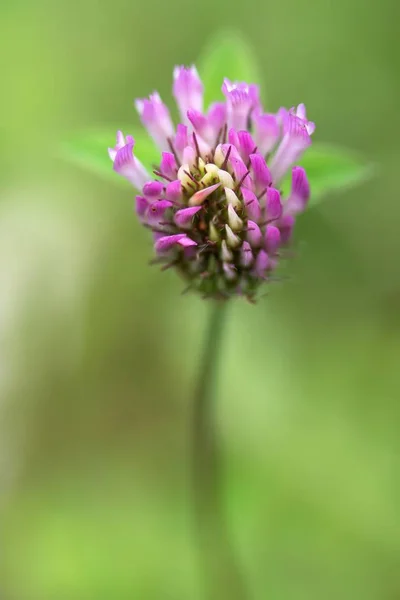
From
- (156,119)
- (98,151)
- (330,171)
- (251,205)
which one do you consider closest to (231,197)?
(251,205)

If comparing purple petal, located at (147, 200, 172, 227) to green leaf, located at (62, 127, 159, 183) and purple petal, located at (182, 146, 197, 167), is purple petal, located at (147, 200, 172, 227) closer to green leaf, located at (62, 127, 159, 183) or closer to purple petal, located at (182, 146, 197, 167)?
purple petal, located at (182, 146, 197, 167)

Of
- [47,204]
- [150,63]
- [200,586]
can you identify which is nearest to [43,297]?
[47,204]

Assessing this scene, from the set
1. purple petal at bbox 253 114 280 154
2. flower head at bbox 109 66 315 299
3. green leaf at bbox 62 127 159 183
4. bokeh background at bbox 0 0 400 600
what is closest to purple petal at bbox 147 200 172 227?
flower head at bbox 109 66 315 299

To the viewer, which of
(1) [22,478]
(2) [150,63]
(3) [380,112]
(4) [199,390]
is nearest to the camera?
(4) [199,390]

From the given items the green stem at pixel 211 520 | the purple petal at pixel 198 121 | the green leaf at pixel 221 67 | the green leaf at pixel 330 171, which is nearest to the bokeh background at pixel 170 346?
the green stem at pixel 211 520

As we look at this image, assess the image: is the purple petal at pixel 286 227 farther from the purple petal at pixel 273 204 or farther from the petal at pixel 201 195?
the petal at pixel 201 195

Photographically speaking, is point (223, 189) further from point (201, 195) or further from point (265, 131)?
point (265, 131)

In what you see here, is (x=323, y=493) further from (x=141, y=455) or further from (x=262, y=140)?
(x=262, y=140)
